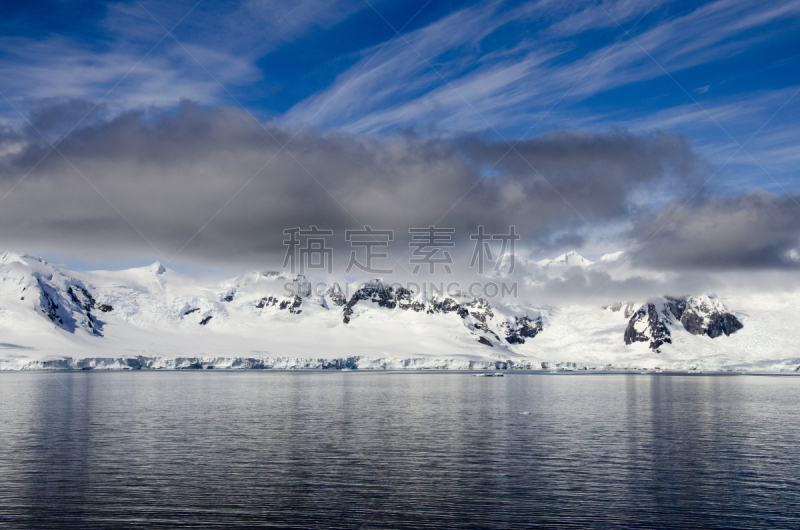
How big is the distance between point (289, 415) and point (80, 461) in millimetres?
38277

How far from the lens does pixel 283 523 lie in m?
33.1

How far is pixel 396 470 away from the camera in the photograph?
153ft

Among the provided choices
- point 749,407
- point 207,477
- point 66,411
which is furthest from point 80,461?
point 749,407

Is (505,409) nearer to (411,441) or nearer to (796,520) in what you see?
(411,441)

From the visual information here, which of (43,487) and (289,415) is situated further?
(289,415)

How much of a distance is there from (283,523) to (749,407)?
98200 mm

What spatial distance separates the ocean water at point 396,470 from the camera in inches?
1367

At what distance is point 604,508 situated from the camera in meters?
36.1

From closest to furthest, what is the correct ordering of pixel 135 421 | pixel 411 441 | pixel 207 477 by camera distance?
pixel 207 477, pixel 411 441, pixel 135 421

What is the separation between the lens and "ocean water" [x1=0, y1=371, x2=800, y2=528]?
34719 mm

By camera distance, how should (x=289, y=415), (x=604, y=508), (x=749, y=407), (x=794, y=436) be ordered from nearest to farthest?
(x=604, y=508)
(x=794, y=436)
(x=289, y=415)
(x=749, y=407)

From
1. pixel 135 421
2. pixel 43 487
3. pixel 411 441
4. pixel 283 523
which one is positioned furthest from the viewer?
pixel 135 421

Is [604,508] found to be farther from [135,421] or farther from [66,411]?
[66,411]

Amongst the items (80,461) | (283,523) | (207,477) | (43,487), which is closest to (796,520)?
(283,523)
